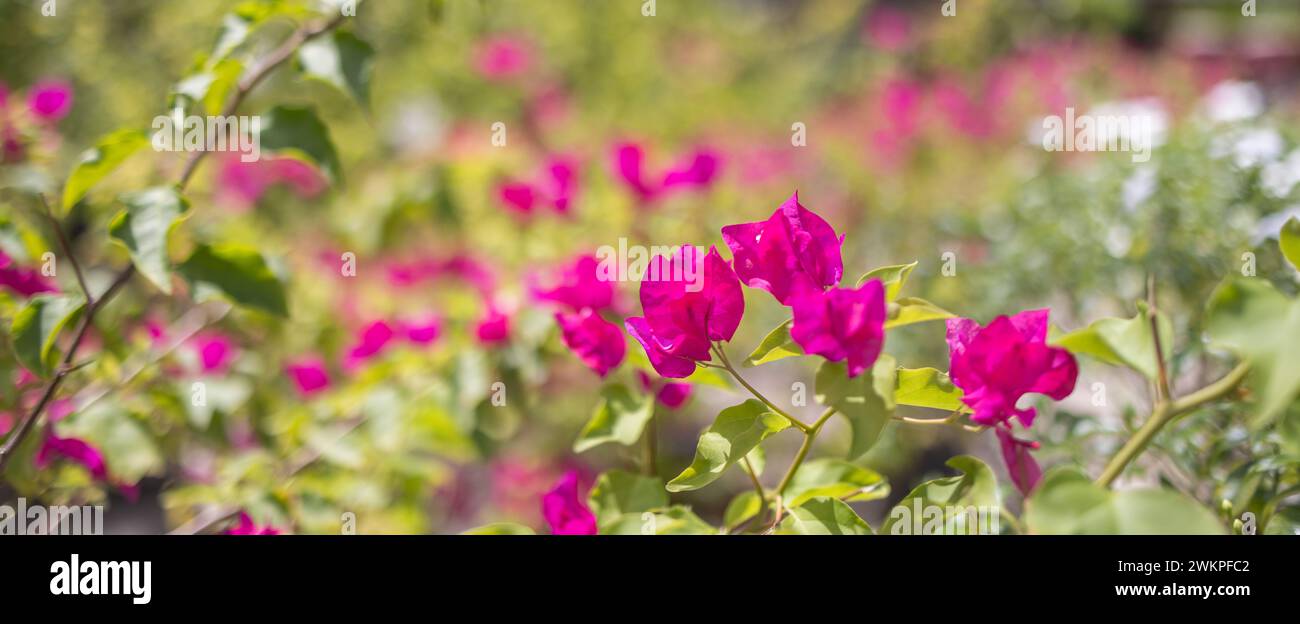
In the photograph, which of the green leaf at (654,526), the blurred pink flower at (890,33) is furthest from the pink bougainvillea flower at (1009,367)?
the blurred pink flower at (890,33)

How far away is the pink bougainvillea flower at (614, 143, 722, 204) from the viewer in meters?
1.40

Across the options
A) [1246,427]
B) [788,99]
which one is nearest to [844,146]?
[788,99]

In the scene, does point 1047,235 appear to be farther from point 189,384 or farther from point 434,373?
point 189,384

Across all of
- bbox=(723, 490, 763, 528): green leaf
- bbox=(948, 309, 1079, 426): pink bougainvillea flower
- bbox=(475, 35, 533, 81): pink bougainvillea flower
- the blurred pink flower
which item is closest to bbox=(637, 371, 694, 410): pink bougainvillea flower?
bbox=(723, 490, 763, 528): green leaf

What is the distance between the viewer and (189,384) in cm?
126

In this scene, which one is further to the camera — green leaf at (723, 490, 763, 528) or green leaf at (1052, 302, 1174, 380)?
green leaf at (723, 490, 763, 528)

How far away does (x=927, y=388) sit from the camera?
0.61 m

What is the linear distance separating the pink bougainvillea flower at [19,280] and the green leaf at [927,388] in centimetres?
100

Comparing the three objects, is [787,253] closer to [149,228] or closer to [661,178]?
[149,228]

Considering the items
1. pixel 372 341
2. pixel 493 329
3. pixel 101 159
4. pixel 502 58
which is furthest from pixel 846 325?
pixel 502 58

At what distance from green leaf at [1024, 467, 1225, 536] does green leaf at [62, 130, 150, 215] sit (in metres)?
0.86

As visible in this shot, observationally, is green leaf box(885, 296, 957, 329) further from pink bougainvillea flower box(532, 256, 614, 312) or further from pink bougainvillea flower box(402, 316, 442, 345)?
pink bougainvillea flower box(402, 316, 442, 345)
